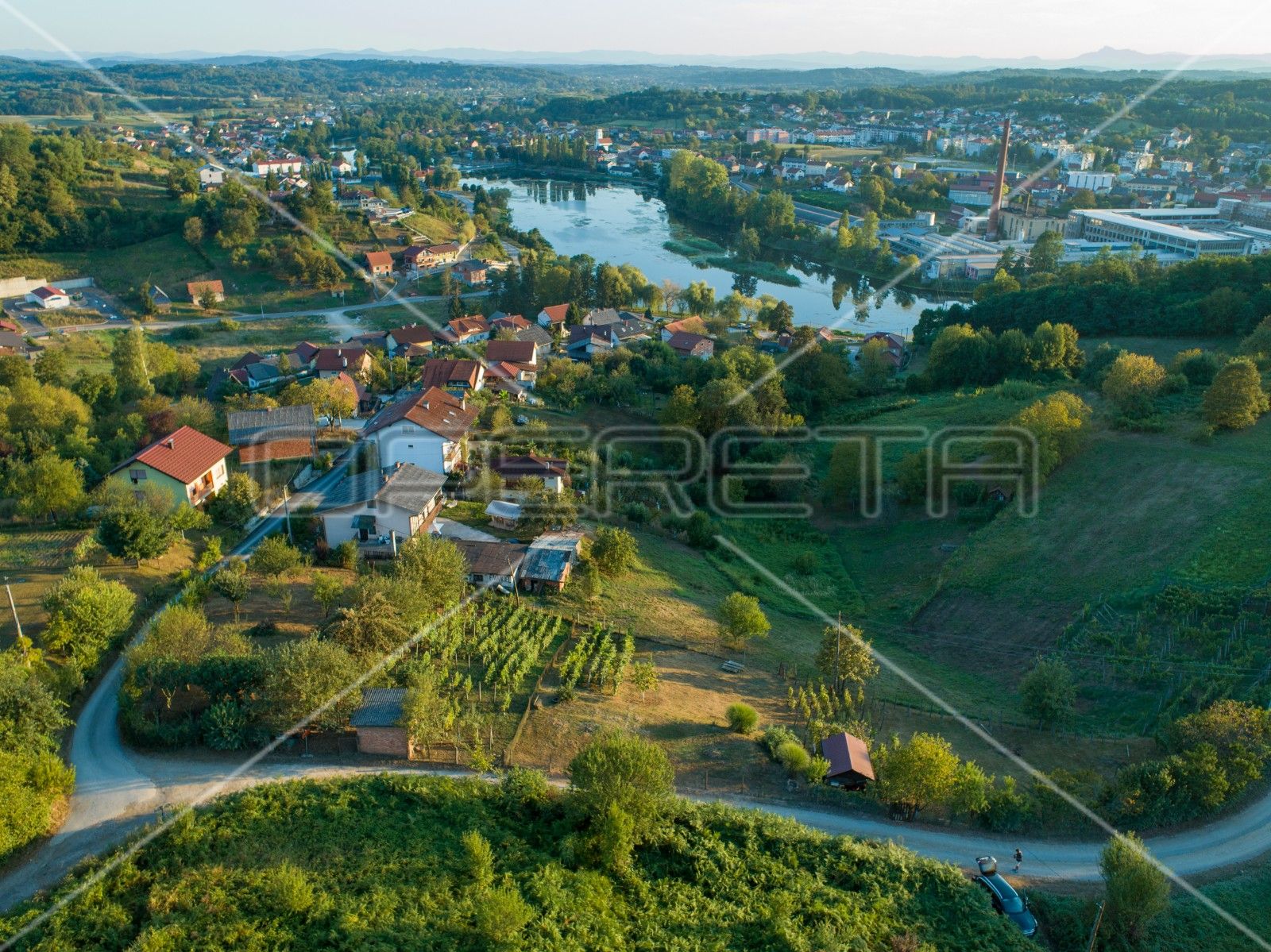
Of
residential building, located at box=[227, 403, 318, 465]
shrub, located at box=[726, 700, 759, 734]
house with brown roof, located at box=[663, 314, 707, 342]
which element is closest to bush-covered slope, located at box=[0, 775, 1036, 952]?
shrub, located at box=[726, 700, 759, 734]

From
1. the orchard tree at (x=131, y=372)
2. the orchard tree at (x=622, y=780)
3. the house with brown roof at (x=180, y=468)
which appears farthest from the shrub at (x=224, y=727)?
the orchard tree at (x=131, y=372)

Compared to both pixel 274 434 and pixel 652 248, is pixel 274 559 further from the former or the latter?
pixel 652 248

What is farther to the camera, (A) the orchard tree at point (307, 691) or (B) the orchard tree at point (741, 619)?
(B) the orchard tree at point (741, 619)

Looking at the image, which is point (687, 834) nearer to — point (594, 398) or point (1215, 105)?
point (594, 398)

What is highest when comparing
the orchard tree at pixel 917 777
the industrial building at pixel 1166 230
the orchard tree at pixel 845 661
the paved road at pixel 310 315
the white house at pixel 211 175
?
the white house at pixel 211 175

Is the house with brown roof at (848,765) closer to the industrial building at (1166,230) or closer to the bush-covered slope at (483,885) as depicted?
the bush-covered slope at (483,885)

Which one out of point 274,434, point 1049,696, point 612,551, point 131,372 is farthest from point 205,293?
point 1049,696

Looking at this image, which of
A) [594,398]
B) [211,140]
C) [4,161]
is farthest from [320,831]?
[211,140]

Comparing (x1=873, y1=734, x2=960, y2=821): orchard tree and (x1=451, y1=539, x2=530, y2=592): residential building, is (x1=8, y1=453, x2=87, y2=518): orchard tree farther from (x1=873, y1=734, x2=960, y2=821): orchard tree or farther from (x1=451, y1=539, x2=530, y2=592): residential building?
(x1=873, y1=734, x2=960, y2=821): orchard tree

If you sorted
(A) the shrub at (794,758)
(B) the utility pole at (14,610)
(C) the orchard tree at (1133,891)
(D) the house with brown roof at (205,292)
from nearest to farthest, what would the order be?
(C) the orchard tree at (1133,891)
(A) the shrub at (794,758)
(B) the utility pole at (14,610)
(D) the house with brown roof at (205,292)
